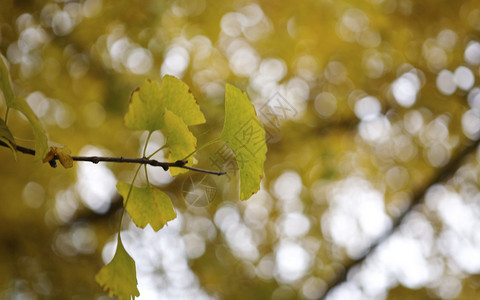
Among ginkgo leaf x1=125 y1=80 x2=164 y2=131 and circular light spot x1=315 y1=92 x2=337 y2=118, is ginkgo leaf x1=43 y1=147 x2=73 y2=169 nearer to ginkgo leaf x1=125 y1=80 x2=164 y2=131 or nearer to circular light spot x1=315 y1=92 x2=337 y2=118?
ginkgo leaf x1=125 y1=80 x2=164 y2=131

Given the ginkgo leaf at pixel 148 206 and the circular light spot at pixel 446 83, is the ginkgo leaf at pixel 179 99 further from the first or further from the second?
the circular light spot at pixel 446 83

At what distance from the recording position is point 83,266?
1094 millimetres

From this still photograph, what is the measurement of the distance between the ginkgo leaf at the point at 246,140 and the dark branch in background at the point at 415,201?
3.33ft

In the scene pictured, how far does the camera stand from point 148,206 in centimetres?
26

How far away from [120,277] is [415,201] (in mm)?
1106

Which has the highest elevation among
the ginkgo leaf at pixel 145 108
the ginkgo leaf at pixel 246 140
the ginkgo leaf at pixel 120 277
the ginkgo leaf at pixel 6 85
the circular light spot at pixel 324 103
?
the ginkgo leaf at pixel 6 85

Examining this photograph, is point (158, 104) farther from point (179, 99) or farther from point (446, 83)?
point (446, 83)

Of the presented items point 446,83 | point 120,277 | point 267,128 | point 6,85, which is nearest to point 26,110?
point 6,85

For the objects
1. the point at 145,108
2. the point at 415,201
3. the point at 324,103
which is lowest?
the point at 415,201

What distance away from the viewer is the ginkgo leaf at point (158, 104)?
0.80 ft

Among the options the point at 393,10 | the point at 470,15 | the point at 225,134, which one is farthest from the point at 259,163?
the point at 470,15

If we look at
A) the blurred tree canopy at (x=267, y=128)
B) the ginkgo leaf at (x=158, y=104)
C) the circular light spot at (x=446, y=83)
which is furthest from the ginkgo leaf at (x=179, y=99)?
the circular light spot at (x=446, y=83)

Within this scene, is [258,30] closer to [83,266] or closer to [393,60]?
[393,60]

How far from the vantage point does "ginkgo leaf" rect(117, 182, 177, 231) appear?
Answer: 26 centimetres
